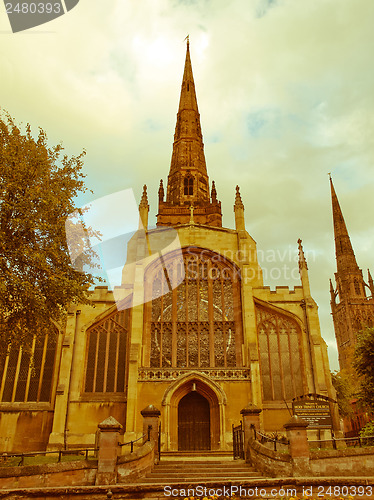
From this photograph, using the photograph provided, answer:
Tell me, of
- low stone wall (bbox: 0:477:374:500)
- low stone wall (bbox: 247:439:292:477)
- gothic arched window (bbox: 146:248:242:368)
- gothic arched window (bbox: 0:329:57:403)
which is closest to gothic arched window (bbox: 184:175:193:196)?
gothic arched window (bbox: 146:248:242:368)

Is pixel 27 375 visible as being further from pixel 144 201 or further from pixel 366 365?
pixel 366 365

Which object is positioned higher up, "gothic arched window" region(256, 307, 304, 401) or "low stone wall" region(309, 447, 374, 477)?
"gothic arched window" region(256, 307, 304, 401)


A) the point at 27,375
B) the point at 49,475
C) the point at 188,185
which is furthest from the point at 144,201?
the point at 49,475

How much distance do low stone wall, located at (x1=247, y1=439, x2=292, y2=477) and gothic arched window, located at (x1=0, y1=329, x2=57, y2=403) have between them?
12953 mm

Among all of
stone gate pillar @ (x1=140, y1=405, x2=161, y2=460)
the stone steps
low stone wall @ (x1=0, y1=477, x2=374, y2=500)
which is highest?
stone gate pillar @ (x1=140, y1=405, x2=161, y2=460)

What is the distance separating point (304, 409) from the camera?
1850 centimetres

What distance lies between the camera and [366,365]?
18.0 metres

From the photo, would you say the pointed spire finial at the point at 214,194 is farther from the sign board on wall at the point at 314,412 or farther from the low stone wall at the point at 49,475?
the low stone wall at the point at 49,475

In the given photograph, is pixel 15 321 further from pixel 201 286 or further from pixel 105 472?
pixel 201 286

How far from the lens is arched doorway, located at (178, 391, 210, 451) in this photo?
68.4 feet

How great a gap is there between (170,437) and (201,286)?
27.8 feet

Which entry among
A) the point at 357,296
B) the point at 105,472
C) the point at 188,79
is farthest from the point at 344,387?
the point at 357,296

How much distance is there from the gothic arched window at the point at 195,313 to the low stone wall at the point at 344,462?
9669mm

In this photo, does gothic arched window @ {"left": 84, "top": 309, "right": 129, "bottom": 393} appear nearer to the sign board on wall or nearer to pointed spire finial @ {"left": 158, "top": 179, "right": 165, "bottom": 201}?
the sign board on wall
